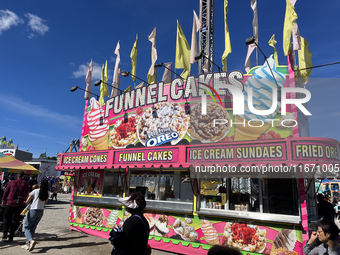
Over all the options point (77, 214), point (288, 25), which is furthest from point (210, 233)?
point (288, 25)

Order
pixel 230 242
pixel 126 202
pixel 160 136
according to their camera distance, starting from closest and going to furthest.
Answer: pixel 126 202 < pixel 230 242 < pixel 160 136

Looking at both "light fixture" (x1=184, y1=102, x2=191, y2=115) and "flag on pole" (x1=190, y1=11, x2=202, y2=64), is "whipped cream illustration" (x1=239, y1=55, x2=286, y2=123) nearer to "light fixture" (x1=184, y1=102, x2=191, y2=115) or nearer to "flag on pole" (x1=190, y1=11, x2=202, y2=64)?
"light fixture" (x1=184, y1=102, x2=191, y2=115)

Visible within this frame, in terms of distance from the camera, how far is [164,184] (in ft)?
27.9

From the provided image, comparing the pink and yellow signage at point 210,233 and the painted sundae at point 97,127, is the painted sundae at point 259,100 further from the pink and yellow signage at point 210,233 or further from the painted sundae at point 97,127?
the painted sundae at point 97,127

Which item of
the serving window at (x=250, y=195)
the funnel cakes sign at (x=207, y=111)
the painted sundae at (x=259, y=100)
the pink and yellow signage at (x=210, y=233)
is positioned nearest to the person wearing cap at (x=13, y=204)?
the pink and yellow signage at (x=210, y=233)

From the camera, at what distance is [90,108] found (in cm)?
1189

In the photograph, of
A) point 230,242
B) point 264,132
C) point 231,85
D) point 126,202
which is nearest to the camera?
point 126,202

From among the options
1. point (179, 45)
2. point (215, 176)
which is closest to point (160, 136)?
point (215, 176)

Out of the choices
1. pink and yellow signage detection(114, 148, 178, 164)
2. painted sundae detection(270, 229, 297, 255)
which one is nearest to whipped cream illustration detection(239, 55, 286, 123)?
pink and yellow signage detection(114, 148, 178, 164)

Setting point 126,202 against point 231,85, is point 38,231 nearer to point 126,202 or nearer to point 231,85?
point 126,202

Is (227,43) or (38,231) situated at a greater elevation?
(227,43)

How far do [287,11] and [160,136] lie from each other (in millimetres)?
6093

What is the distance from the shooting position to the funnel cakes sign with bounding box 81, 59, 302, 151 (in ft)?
24.2

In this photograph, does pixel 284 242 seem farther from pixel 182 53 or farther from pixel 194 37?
pixel 194 37
